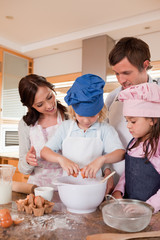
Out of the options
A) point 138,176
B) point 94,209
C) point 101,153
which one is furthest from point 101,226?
point 101,153

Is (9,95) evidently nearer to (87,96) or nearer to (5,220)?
(87,96)

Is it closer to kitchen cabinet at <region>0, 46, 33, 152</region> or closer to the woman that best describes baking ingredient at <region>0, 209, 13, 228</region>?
the woman

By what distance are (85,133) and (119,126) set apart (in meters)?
0.25

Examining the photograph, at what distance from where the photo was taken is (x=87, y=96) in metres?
1.16

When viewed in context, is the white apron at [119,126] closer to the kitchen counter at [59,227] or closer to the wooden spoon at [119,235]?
the kitchen counter at [59,227]

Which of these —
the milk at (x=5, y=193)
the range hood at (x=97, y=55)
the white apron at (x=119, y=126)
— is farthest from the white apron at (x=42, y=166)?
the range hood at (x=97, y=55)

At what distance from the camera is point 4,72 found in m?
4.24

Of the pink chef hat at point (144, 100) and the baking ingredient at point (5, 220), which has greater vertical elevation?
the pink chef hat at point (144, 100)

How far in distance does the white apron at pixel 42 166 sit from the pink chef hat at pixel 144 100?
700 mm

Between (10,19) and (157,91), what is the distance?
295 cm

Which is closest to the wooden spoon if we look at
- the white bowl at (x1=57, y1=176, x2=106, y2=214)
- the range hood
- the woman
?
the white bowl at (x1=57, y1=176, x2=106, y2=214)

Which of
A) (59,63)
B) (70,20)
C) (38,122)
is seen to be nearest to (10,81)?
(59,63)

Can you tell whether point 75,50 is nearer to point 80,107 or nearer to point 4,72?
point 4,72

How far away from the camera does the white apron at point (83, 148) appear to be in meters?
1.29
